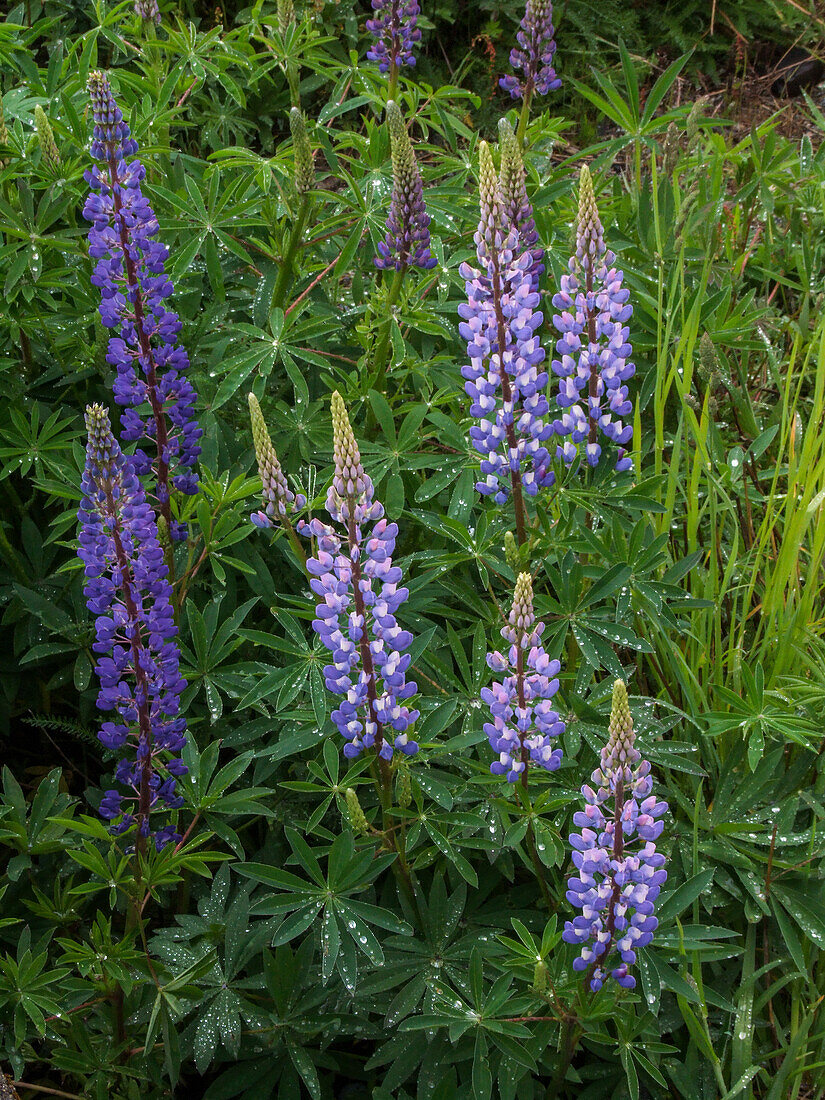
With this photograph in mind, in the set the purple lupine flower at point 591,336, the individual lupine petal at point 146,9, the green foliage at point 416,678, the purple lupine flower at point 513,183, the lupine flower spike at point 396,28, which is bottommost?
the green foliage at point 416,678

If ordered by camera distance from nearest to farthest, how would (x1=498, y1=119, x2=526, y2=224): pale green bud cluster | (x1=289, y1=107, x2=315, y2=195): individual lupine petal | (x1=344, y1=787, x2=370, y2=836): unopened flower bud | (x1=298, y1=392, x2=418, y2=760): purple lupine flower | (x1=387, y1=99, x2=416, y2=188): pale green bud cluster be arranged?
(x1=298, y1=392, x2=418, y2=760): purple lupine flower < (x1=344, y1=787, x2=370, y2=836): unopened flower bud < (x1=498, y1=119, x2=526, y2=224): pale green bud cluster < (x1=387, y1=99, x2=416, y2=188): pale green bud cluster < (x1=289, y1=107, x2=315, y2=195): individual lupine petal

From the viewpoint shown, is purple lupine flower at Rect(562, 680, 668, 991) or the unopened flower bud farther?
the unopened flower bud

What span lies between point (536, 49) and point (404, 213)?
3.52 feet

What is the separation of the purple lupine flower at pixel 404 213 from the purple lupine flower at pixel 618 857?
145 cm

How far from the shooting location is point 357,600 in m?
1.96

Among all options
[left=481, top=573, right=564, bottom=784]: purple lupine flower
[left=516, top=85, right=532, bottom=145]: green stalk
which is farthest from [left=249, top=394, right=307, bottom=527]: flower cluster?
[left=516, top=85, right=532, bottom=145]: green stalk

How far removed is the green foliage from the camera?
224 centimetres

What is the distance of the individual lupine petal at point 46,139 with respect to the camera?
9.64 feet

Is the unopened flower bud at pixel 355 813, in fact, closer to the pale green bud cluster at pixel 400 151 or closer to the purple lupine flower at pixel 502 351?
the purple lupine flower at pixel 502 351

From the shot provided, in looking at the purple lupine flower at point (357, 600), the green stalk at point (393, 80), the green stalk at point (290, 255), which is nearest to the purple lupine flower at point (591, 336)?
the purple lupine flower at point (357, 600)

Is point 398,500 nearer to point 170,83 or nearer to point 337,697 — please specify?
point 337,697

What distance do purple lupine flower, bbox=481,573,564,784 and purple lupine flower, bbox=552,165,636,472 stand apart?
648 mm

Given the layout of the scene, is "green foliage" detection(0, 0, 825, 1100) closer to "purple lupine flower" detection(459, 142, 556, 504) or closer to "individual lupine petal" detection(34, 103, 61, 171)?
"individual lupine petal" detection(34, 103, 61, 171)

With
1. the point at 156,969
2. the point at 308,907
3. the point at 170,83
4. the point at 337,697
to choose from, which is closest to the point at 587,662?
the point at 337,697
